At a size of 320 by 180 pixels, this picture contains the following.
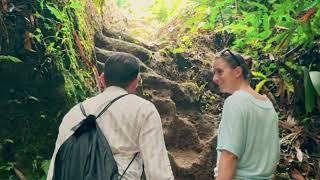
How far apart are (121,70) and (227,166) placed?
3.27ft

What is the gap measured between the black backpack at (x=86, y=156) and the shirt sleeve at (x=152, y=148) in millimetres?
122

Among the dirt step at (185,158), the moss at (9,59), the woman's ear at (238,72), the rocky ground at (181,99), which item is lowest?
the dirt step at (185,158)

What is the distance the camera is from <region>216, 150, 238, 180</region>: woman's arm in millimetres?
2885

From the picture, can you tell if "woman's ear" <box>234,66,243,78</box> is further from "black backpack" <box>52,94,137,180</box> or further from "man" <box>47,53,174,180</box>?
"black backpack" <box>52,94,137,180</box>

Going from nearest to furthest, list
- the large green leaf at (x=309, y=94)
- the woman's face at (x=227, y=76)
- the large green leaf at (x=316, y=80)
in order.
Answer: the woman's face at (x=227, y=76), the large green leaf at (x=316, y=80), the large green leaf at (x=309, y=94)

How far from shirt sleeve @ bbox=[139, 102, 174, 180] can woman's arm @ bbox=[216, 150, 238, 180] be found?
0.36 meters

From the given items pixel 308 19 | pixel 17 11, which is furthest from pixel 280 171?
pixel 17 11

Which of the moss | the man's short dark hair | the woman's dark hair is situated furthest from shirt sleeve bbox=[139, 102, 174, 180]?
the moss

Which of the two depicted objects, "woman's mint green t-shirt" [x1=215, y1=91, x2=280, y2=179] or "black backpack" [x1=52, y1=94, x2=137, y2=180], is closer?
"black backpack" [x1=52, y1=94, x2=137, y2=180]

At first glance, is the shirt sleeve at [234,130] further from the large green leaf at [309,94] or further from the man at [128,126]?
the large green leaf at [309,94]

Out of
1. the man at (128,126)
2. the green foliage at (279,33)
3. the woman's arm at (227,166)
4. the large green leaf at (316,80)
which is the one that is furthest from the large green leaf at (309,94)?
the man at (128,126)

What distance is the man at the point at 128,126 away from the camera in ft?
9.13

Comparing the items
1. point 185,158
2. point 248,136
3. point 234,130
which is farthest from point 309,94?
point 234,130

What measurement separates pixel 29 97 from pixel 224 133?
2.71 m
